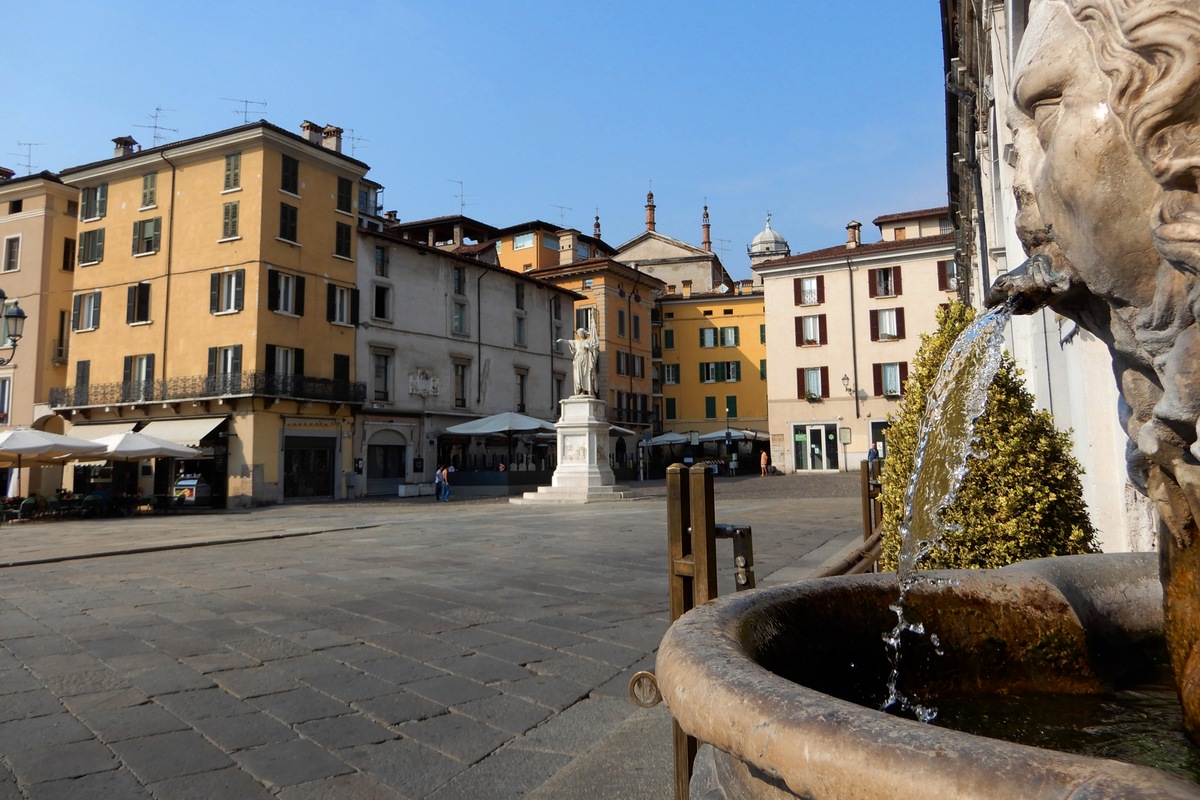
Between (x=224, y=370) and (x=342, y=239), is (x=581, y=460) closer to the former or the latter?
(x=224, y=370)

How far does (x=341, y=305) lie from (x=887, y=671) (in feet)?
96.6

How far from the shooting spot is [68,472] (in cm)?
2962

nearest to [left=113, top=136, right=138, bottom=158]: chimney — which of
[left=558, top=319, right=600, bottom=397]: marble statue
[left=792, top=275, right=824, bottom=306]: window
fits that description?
[left=558, top=319, right=600, bottom=397]: marble statue

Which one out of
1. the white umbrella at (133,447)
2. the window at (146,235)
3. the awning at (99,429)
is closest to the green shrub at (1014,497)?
the white umbrella at (133,447)

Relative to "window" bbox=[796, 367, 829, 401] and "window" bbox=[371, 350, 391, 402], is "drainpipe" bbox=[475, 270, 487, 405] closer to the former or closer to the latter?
"window" bbox=[371, 350, 391, 402]

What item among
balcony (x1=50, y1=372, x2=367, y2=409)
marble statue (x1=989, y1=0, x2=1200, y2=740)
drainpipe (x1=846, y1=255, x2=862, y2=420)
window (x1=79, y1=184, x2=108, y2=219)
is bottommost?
marble statue (x1=989, y1=0, x2=1200, y2=740)

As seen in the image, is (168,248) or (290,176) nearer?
(290,176)

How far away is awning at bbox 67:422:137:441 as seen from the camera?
28148 mm

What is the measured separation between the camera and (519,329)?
37.7m

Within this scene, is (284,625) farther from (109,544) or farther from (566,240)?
(566,240)

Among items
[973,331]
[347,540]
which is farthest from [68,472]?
[973,331]

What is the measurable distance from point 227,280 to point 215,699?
85.9 feet

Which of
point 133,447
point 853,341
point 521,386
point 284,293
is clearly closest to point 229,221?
point 284,293

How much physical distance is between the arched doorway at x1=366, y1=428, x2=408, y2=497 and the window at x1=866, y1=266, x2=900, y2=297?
23298 mm
